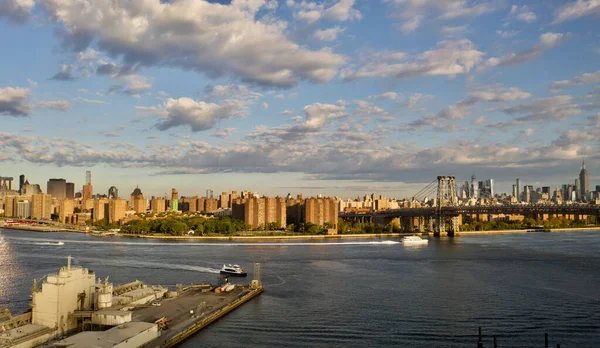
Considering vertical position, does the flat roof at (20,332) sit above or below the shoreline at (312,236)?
above

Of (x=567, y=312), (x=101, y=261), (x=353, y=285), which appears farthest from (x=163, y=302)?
(x=101, y=261)

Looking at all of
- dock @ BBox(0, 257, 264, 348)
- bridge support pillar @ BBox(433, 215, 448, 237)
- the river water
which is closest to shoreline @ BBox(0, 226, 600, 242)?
Answer: bridge support pillar @ BBox(433, 215, 448, 237)

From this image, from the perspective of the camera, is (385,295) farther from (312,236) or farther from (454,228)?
(454,228)

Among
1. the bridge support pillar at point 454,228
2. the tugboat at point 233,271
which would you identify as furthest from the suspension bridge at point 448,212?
the tugboat at point 233,271

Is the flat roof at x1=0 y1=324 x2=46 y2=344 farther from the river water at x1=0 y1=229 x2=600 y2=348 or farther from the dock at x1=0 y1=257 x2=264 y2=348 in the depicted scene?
the river water at x1=0 y1=229 x2=600 y2=348

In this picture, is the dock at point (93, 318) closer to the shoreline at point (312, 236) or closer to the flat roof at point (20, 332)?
the flat roof at point (20, 332)

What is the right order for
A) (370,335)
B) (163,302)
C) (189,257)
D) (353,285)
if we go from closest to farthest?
(370,335), (163,302), (353,285), (189,257)

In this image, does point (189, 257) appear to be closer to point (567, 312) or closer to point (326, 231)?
point (567, 312)
